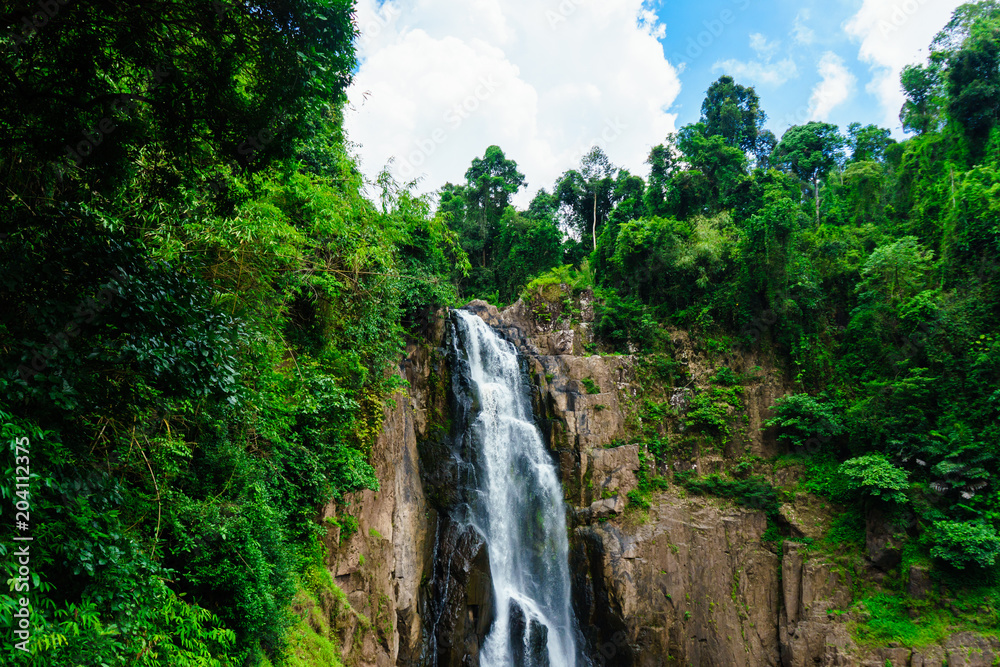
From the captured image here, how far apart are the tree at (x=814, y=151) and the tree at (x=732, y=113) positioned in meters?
2.52

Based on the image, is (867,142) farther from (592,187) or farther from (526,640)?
(526,640)

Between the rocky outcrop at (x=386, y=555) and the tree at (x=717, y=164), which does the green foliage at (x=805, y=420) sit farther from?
the rocky outcrop at (x=386, y=555)

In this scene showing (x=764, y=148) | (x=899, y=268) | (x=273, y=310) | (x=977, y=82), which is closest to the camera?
(x=273, y=310)

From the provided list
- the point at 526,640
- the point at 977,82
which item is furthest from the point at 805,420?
the point at 977,82

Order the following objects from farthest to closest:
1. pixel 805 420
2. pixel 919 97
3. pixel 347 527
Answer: pixel 919 97, pixel 805 420, pixel 347 527

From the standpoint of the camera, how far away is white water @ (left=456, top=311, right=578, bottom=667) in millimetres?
13258

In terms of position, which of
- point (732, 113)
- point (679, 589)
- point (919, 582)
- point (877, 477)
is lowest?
point (679, 589)

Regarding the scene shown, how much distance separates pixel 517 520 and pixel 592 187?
21.7m

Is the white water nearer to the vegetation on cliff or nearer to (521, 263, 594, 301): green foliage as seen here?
the vegetation on cliff

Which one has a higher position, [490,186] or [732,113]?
[732,113]

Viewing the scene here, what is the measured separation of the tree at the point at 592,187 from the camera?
30203 millimetres

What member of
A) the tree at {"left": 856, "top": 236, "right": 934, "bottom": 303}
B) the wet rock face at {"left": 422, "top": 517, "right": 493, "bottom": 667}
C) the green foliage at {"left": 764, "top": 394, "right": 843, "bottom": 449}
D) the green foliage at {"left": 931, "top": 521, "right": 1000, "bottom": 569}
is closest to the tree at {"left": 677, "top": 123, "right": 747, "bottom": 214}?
the tree at {"left": 856, "top": 236, "right": 934, "bottom": 303}

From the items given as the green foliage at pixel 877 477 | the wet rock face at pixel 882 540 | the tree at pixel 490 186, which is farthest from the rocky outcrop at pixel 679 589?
the tree at pixel 490 186

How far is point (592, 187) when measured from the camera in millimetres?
30250
